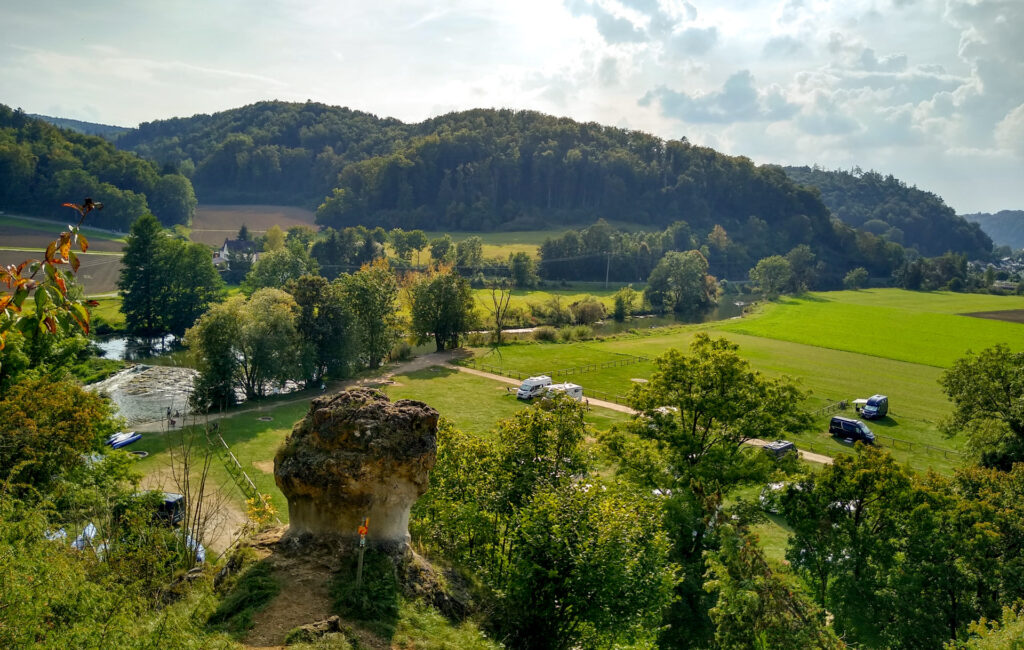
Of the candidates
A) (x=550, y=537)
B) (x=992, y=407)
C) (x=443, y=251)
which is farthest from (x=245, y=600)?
(x=443, y=251)

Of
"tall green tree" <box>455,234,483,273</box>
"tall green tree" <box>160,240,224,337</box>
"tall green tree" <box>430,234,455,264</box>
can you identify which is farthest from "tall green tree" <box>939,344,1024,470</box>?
"tall green tree" <box>430,234,455,264</box>

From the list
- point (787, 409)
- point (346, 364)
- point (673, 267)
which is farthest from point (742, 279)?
point (787, 409)

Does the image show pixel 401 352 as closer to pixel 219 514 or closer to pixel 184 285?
pixel 184 285

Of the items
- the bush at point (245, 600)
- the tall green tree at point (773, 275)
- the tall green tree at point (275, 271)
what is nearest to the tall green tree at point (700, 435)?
the bush at point (245, 600)

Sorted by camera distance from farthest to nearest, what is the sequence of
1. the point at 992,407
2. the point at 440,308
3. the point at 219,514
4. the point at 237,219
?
the point at 237,219
the point at 440,308
the point at 992,407
the point at 219,514

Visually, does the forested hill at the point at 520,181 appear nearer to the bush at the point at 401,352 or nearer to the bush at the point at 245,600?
the bush at the point at 401,352

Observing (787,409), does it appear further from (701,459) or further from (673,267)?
(673,267)
